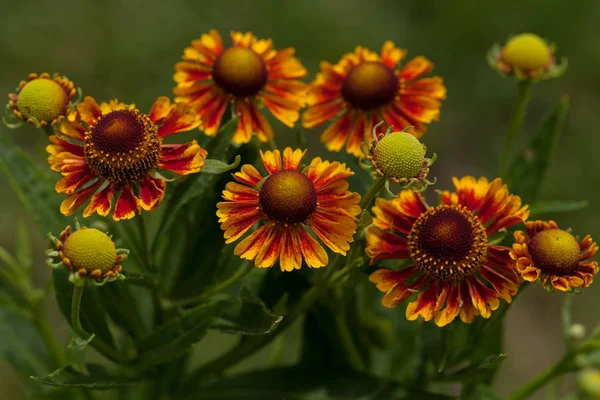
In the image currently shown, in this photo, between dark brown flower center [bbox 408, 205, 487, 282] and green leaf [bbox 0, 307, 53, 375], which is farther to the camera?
green leaf [bbox 0, 307, 53, 375]

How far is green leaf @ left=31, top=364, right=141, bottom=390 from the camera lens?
1274 mm

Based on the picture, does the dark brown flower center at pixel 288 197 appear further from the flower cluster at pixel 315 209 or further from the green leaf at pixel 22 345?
the green leaf at pixel 22 345

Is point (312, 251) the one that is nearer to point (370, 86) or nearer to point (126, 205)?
point (126, 205)

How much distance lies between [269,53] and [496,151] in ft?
7.35

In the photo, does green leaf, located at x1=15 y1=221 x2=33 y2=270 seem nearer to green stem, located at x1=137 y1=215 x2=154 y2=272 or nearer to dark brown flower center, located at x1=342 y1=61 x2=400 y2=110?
green stem, located at x1=137 y1=215 x2=154 y2=272

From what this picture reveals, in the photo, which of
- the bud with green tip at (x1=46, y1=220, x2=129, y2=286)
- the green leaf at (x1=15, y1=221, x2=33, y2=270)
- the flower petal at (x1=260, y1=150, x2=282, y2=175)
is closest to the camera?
the bud with green tip at (x1=46, y1=220, x2=129, y2=286)

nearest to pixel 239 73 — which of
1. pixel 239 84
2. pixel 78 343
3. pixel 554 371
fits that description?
pixel 239 84

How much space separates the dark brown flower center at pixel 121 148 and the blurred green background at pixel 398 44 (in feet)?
6.97

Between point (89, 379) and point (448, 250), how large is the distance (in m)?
0.67

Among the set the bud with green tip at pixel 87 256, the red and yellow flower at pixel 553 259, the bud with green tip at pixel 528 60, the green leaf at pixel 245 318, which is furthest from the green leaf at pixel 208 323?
the bud with green tip at pixel 528 60

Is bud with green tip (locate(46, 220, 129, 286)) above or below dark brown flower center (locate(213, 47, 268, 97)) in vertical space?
below

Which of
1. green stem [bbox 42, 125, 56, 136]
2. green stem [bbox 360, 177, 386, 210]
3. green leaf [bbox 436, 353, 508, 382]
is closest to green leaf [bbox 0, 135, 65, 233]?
green stem [bbox 42, 125, 56, 136]

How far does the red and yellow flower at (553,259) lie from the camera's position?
48.6 inches

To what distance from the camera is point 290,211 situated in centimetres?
123
